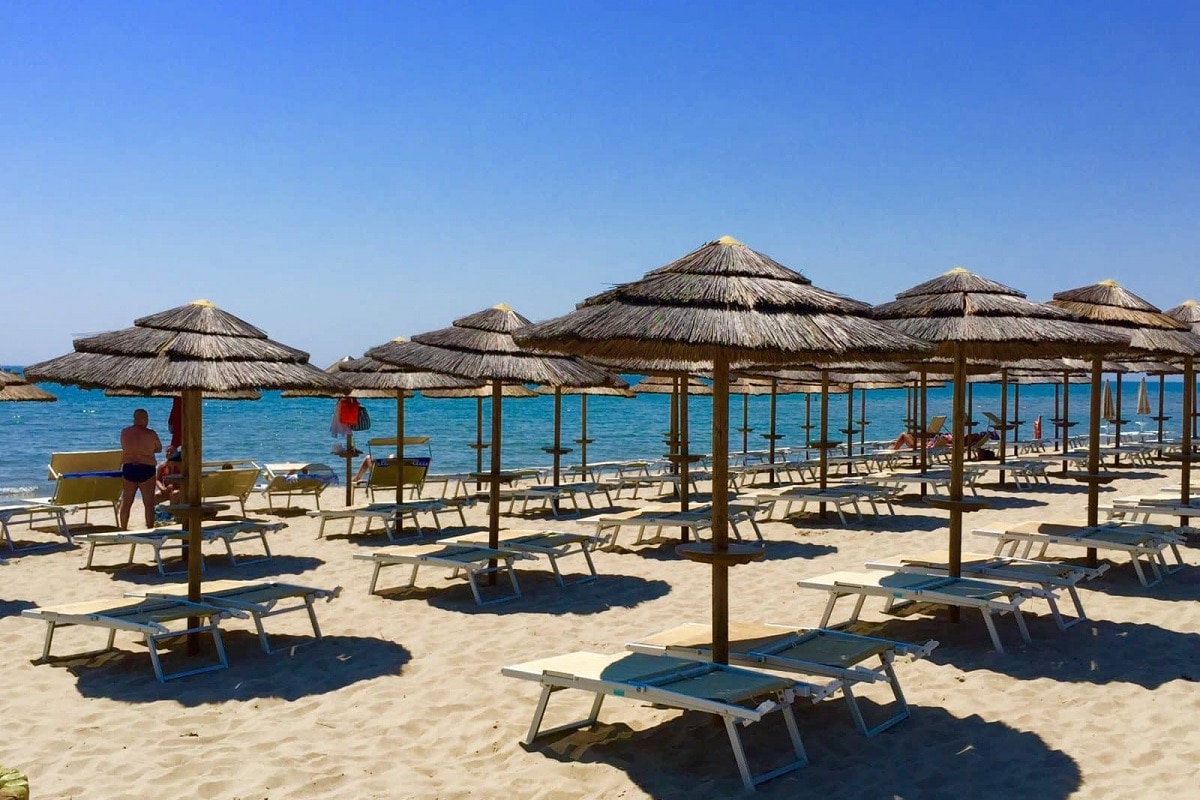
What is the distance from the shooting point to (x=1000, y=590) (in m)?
6.10

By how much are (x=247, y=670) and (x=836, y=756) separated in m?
3.46

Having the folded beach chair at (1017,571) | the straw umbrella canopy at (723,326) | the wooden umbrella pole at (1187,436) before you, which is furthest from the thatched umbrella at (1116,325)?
the straw umbrella canopy at (723,326)

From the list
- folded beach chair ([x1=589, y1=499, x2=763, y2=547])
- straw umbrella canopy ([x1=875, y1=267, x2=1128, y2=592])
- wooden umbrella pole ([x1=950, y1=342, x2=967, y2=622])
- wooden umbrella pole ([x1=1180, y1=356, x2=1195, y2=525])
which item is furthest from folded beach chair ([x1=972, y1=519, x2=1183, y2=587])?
folded beach chair ([x1=589, y1=499, x2=763, y2=547])

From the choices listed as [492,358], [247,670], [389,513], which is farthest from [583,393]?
[247,670]

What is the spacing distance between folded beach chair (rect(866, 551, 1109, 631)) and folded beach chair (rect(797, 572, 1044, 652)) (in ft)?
0.80

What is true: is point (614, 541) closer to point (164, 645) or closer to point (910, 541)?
point (910, 541)

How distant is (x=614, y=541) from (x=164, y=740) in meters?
5.95

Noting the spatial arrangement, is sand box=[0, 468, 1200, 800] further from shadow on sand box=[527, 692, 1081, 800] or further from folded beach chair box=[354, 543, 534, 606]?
folded beach chair box=[354, 543, 534, 606]

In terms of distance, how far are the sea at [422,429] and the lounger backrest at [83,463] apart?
17.2 ft

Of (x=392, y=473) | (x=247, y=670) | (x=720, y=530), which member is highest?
(x=720, y=530)

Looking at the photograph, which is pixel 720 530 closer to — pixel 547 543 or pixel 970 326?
pixel 970 326

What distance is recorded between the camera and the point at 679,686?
4246 millimetres

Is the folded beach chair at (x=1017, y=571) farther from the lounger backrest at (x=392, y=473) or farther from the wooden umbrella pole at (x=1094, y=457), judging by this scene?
the lounger backrest at (x=392, y=473)

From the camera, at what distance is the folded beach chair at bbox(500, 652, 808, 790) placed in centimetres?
401
